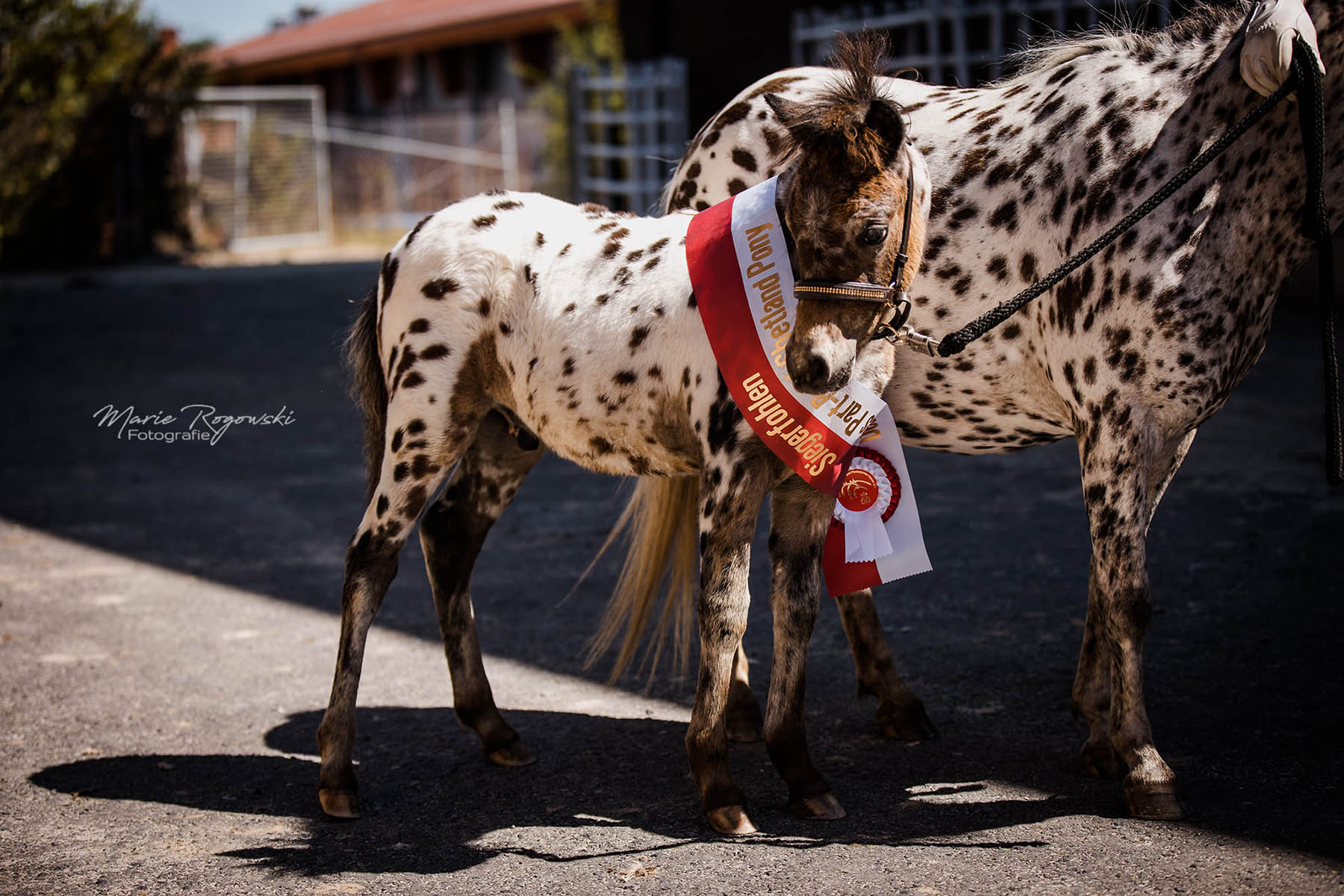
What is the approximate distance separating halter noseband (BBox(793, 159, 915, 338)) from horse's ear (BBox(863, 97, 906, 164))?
95 millimetres

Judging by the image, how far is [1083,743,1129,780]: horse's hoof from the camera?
3689 millimetres

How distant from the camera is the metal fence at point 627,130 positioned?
55.1 ft

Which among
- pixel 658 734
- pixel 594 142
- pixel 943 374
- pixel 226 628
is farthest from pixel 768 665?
pixel 594 142

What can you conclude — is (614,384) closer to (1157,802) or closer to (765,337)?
(765,337)

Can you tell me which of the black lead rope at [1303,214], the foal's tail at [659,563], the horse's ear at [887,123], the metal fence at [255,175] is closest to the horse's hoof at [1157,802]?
the black lead rope at [1303,214]

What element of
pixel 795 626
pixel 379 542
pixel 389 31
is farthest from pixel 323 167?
pixel 795 626

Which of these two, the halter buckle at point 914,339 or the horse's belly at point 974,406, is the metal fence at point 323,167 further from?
the halter buckle at point 914,339

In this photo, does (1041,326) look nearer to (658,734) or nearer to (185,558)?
(658,734)

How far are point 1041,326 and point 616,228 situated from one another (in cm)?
130

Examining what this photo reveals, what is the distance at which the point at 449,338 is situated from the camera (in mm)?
3760

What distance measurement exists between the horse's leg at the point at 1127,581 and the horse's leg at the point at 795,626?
0.75 meters

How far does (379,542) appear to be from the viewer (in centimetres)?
384

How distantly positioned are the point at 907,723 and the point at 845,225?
75.1 inches

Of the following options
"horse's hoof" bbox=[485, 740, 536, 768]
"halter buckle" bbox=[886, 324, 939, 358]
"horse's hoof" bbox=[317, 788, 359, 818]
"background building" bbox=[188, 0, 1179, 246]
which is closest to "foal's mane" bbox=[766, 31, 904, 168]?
"halter buckle" bbox=[886, 324, 939, 358]
